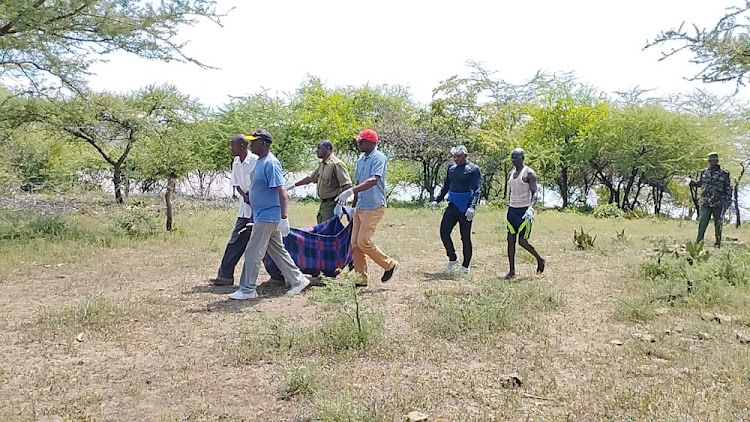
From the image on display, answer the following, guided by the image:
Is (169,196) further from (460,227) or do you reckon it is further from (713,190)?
(713,190)

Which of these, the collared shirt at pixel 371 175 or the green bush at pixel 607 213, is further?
the green bush at pixel 607 213

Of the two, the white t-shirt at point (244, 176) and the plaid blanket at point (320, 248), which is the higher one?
the white t-shirt at point (244, 176)

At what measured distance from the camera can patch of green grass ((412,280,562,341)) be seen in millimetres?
4938

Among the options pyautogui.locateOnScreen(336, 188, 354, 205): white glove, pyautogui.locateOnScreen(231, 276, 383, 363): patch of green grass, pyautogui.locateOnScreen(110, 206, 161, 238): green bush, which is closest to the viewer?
pyautogui.locateOnScreen(231, 276, 383, 363): patch of green grass

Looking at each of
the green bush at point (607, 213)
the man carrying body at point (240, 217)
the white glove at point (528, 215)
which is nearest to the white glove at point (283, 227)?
the man carrying body at point (240, 217)

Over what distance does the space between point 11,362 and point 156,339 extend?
1.03 metres

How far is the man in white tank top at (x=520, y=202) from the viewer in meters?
7.58

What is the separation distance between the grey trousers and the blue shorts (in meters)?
2.95

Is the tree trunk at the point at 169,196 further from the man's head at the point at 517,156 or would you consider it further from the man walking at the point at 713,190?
the man walking at the point at 713,190

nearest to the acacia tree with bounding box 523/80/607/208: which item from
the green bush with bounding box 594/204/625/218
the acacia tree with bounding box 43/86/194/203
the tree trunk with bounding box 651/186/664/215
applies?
the green bush with bounding box 594/204/625/218

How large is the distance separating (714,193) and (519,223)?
4803 mm

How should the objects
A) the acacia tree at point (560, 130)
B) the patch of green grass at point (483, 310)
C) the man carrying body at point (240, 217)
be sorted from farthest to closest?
the acacia tree at point (560, 130) → the man carrying body at point (240, 217) → the patch of green grass at point (483, 310)

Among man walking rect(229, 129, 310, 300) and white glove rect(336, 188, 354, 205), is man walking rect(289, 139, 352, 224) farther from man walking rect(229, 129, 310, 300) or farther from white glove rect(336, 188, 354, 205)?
man walking rect(229, 129, 310, 300)

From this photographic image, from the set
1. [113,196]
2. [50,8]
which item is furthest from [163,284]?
[113,196]
